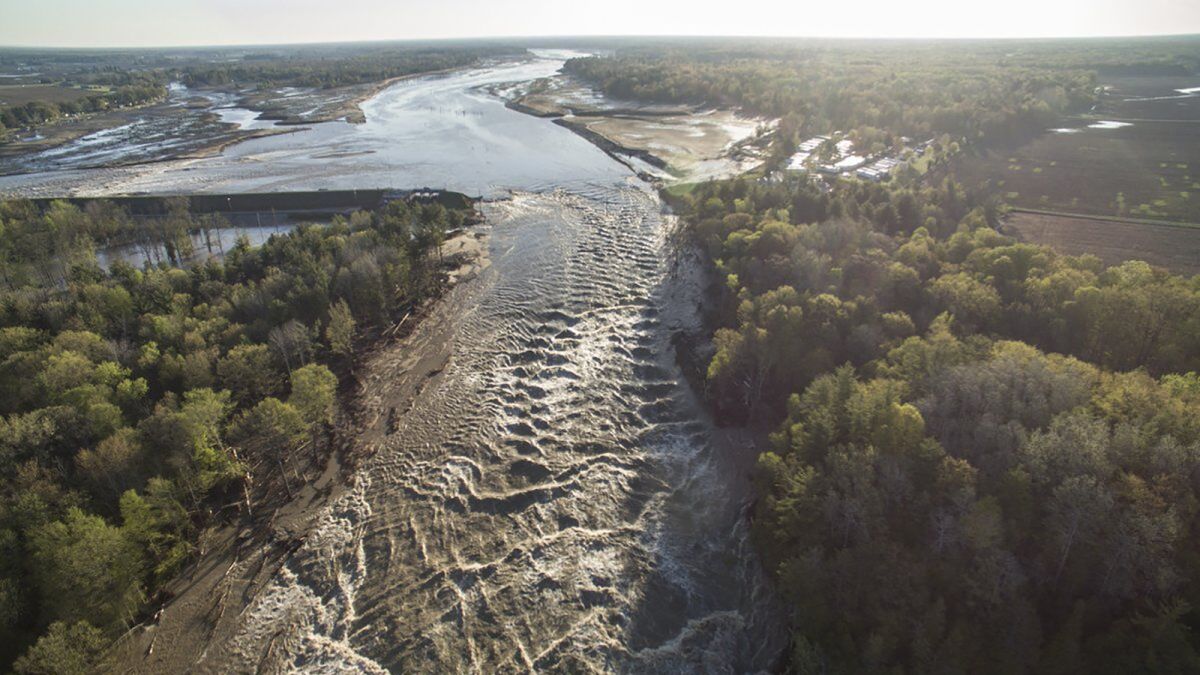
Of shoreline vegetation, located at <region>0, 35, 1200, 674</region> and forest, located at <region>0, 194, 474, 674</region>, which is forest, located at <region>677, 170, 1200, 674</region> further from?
forest, located at <region>0, 194, 474, 674</region>

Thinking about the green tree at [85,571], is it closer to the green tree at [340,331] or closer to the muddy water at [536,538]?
the muddy water at [536,538]

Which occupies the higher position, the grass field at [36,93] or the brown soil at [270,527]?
the grass field at [36,93]

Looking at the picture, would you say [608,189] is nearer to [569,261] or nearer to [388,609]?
[569,261]

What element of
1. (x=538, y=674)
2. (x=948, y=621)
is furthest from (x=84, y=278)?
(x=948, y=621)

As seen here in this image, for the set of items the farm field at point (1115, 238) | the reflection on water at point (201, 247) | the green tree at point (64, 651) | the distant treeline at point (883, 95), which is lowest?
the green tree at point (64, 651)

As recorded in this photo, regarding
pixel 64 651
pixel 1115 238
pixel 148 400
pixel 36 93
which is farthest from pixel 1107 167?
pixel 36 93

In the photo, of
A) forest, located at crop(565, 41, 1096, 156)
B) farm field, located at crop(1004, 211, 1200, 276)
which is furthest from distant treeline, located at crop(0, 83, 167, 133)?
farm field, located at crop(1004, 211, 1200, 276)

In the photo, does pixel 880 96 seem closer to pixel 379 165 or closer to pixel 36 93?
pixel 379 165

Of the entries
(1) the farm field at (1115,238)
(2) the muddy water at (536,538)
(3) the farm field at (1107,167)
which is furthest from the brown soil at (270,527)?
(3) the farm field at (1107,167)
